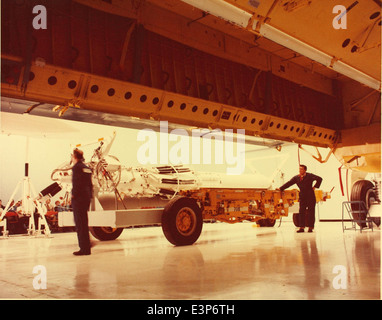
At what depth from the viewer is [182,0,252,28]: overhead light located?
3131 millimetres

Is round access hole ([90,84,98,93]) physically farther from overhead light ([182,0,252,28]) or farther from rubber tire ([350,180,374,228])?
rubber tire ([350,180,374,228])

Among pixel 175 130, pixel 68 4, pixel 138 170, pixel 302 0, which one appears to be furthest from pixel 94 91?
pixel 175 130

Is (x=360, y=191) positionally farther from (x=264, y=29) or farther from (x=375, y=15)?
(x=264, y=29)

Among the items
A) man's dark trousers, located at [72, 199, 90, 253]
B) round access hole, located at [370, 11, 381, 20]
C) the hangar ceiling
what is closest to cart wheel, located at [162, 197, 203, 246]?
man's dark trousers, located at [72, 199, 90, 253]

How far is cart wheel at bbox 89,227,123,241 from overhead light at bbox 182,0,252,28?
6.61m

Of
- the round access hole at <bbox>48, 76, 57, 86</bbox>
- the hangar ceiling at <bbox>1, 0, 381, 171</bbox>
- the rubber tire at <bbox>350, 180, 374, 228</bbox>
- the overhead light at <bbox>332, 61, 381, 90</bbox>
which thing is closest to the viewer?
the hangar ceiling at <bbox>1, 0, 381, 171</bbox>

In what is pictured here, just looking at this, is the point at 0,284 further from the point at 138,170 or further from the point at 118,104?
the point at 138,170

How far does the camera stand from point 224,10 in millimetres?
3201

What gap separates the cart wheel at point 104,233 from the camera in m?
8.75

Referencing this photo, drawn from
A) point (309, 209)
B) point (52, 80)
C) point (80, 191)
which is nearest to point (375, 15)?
point (52, 80)

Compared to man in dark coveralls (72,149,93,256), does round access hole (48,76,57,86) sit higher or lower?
higher

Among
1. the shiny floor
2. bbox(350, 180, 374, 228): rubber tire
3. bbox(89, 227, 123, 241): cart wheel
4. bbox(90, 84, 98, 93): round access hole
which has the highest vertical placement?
bbox(90, 84, 98, 93): round access hole

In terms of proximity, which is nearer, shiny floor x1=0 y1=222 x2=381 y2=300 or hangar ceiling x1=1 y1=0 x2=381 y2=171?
shiny floor x1=0 y1=222 x2=381 y2=300

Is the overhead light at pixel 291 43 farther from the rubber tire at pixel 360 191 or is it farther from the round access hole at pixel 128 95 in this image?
the rubber tire at pixel 360 191
